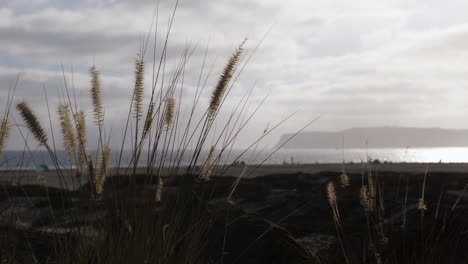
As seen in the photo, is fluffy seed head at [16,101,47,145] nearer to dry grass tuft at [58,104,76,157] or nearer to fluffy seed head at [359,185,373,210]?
dry grass tuft at [58,104,76,157]

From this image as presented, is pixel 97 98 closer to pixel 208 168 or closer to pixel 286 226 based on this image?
pixel 208 168

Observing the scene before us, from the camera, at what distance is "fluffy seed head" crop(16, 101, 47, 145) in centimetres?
229

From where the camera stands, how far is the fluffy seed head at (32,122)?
2287 millimetres

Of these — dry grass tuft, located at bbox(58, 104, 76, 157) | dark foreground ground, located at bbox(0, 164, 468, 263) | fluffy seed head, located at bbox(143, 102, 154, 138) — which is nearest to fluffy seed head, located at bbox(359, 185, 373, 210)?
dark foreground ground, located at bbox(0, 164, 468, 263)

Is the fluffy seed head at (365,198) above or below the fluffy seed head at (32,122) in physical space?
below

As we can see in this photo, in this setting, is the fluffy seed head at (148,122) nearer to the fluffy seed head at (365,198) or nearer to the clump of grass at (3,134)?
the clump of grass at (3,134)

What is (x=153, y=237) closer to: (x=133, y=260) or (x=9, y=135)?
(x=133, y=260)

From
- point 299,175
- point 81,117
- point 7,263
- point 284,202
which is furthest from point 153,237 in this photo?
point 299,175

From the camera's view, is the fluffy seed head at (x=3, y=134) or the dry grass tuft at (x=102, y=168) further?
the fluffy seed head at (x=3, y=134)

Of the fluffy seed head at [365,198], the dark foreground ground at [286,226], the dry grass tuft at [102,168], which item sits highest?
the dry grass tuft at [102,168]

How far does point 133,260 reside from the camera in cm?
238

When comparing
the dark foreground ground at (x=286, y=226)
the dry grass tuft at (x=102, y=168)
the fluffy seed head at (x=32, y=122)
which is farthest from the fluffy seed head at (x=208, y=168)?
the fluffy seed head at (x=32, y=122)

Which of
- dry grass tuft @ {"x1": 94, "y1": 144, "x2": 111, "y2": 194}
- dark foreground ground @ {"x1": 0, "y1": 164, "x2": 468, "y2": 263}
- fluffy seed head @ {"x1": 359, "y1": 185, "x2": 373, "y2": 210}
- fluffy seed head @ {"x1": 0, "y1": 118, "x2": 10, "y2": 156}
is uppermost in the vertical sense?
fluffy seed head @ {"x1": 0, "y1": 118, "x2": 10, "y2": 156}

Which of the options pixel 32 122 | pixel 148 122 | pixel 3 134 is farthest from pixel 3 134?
pixel 148 122
